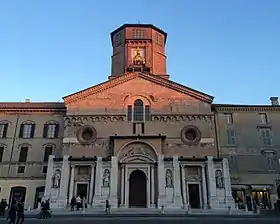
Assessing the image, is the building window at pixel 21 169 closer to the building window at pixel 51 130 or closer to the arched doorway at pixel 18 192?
the arched doorway at pixel 18 192

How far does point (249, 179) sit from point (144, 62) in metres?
19.2

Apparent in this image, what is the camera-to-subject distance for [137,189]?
32.0 m

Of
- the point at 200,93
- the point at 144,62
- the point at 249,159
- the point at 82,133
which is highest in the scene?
the point at 144,62

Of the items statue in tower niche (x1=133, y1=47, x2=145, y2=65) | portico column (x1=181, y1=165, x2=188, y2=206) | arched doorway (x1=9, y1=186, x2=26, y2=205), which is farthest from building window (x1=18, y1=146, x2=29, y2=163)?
portico column (x1=181, y1=165, x2=188, y2=206)

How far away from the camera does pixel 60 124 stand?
1476 inches

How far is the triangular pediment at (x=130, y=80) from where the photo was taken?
117 feet

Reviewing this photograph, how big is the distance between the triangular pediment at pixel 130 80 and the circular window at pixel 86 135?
12.5ft

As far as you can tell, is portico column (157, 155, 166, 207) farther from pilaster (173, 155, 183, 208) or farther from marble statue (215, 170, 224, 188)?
marble statue (215, 170, 224, 188)

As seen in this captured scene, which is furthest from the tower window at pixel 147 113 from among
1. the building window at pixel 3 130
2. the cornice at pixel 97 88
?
the building window at pixel 3 130

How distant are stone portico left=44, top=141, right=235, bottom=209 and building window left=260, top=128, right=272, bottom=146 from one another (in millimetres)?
7658

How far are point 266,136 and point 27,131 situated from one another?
28420 millimetres

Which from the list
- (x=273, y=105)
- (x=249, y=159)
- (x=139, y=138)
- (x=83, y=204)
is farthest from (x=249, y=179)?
(x=83, y=204)

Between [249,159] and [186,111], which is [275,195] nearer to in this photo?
[249,159]

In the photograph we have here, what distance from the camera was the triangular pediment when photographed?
35.7 meters
